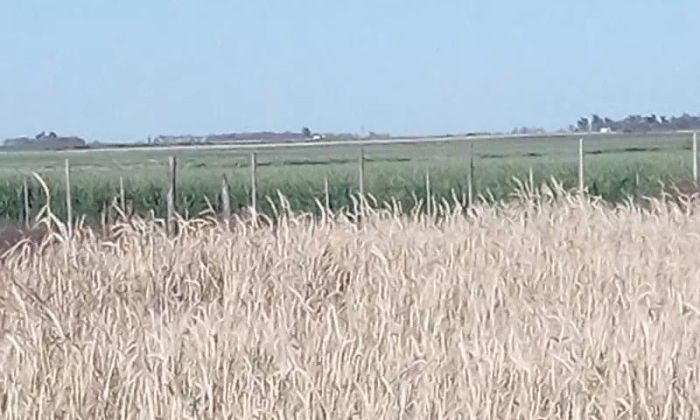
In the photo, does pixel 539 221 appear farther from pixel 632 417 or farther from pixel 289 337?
pixel 632 417

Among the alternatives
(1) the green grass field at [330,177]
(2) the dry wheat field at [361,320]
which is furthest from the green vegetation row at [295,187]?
(2) the dry wheat field at [361,320]

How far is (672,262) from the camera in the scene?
25.5 ft

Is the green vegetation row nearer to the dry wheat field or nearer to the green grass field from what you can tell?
the green grass field

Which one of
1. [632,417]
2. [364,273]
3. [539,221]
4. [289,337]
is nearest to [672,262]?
[364,273]

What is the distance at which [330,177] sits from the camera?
40.7m

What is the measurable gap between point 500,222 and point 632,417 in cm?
573

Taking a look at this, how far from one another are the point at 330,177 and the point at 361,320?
3443 cm

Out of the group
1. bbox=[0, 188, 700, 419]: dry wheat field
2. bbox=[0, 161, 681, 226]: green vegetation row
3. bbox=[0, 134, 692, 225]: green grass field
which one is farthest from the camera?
bbox=[0, 161, 681, 226]: green vegetation row

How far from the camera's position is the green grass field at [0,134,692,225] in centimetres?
2945

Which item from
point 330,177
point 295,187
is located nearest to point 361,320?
point 295,187

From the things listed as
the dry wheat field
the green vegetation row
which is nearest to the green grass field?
the green vegetation row

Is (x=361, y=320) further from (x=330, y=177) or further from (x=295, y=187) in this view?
(x=330, y=177)

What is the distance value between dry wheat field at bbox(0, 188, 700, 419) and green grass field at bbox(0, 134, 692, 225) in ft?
18.1

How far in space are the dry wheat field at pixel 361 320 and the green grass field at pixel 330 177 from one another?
551 cm
